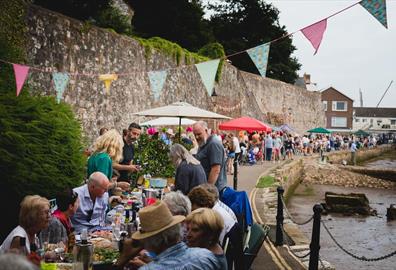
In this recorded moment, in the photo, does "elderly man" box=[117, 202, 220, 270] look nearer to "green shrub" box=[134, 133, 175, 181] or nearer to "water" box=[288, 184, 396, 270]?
"green shrub" box=[134, 133, 175, 181]

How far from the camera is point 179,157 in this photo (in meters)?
5.59

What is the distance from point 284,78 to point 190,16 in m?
21.4

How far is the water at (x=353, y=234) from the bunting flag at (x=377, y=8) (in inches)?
190

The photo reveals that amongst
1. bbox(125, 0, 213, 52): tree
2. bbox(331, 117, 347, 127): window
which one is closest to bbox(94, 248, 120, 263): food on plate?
bbox(125, 0, 213, 52): tree

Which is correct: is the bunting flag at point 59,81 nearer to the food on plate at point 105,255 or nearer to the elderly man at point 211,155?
the elderly man at point 211,155

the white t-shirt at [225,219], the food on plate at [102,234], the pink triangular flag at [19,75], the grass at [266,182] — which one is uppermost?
the pink triangular flag at [19,75]

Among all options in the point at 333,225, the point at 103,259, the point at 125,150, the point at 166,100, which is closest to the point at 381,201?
the point at 333,225

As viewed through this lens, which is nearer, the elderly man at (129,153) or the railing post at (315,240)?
the railing post at (315,240)

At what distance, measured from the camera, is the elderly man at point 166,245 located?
9.32 feet

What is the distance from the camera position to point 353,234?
13.6 meters

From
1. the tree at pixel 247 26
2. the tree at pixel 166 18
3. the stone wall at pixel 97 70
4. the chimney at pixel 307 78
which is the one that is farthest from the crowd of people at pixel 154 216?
the chimney at pixel 307 78

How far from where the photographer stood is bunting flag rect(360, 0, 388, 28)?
6031 mm

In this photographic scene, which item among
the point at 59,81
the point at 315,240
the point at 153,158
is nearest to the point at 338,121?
the point at 59,81

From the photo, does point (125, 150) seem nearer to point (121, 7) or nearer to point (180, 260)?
point (180, 260)
